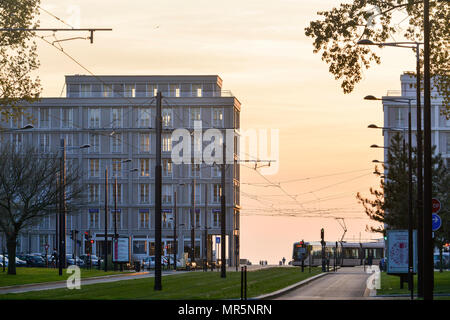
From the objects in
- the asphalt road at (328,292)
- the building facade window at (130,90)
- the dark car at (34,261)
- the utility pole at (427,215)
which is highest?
the building facade window at (130,90)

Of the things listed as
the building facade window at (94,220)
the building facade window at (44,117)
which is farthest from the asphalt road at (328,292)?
the building facade window at (44,117)

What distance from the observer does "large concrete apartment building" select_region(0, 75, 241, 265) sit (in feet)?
407

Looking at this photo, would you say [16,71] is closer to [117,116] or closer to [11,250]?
[11,250]

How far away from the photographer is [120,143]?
4970 inches

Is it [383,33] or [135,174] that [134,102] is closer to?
[135,174]

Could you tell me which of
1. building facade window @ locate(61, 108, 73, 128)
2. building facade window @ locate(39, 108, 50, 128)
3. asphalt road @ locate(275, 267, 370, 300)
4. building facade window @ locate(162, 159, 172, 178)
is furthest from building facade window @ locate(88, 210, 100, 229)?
asphalt road @ locate(275, 267, 370, 300)

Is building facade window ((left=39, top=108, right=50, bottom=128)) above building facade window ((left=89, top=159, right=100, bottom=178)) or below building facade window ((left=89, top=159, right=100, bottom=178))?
above

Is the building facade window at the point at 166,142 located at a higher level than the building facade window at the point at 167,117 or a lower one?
lower

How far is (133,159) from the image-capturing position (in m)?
126

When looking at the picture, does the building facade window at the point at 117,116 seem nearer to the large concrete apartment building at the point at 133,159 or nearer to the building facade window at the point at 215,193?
the large concrete apartment building at the point at 133,159

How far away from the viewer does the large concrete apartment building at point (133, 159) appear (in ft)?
407

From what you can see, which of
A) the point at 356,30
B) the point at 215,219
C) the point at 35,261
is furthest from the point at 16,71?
Result: the point at 215,219

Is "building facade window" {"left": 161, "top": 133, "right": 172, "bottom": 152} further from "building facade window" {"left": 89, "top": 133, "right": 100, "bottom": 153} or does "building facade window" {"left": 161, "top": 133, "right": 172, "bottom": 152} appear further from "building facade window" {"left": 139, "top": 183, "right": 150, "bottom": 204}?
"building facade window" {"left": 89, "top": 133, "right": 100, "bottom": 153}
